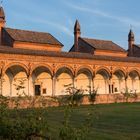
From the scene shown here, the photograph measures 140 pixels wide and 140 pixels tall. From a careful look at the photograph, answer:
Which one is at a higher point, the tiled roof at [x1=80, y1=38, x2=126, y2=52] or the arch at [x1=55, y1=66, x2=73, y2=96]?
the tiled roof at [x1=80, y1=38, x2=126, y2=52]

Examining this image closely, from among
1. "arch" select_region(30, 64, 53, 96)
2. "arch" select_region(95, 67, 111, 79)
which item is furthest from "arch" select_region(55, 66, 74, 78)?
"arch" select_region(95, 67, 111, 79)

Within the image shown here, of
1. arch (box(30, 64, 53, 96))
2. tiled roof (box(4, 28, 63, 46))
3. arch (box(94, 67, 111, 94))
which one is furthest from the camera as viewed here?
arch (box(94, 67, 111, 94))

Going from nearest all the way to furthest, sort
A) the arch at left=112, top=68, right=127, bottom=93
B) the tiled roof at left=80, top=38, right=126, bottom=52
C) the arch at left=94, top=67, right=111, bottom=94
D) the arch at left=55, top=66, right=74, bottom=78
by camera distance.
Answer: the arch at left=55, top=66, right=74, bottom=78 < the arch at left=94, top=67, right=111, bottom=94 < the arch at left=112, top=68, right=127, bottom=93 < the tiled roof at left=80, top=38, right=126, bottom=52

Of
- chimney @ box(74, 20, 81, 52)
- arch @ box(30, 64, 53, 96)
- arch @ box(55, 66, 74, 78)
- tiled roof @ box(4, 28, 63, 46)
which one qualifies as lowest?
arch @ box(30, 64, 53, 96)

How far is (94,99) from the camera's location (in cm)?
2817

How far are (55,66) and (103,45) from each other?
12932 millimetres

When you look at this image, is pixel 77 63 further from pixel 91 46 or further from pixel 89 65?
pixel 91 46

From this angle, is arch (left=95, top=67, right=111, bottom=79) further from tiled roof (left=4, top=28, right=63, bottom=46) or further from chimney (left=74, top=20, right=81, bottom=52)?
chimney (left=74, top=20, right=81, bottom=52)

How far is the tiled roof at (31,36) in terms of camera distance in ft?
107

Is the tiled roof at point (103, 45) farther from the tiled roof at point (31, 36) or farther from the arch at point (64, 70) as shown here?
the arch at point (64, 70)

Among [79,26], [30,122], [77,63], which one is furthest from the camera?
[79,26]

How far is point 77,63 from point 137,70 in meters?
9.12

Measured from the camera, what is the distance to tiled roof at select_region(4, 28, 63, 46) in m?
32.7

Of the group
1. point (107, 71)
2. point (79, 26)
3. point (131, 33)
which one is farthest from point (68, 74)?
point (131, 33)
